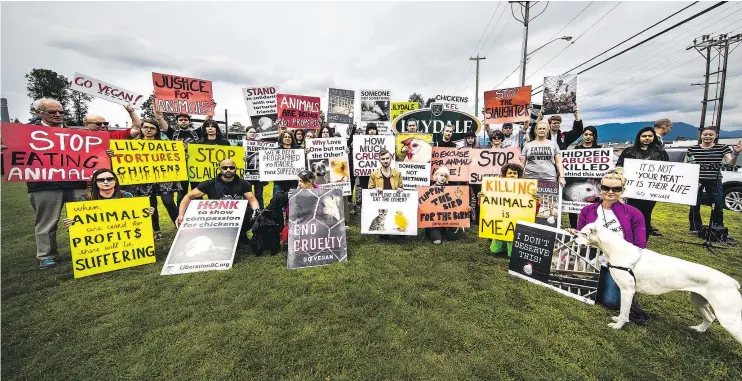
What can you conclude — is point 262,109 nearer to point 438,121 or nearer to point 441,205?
point 438,121

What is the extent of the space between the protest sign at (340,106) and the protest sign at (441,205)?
3816 millimetres

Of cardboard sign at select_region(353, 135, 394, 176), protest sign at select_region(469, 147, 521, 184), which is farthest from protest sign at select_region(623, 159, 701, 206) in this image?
cardboard sign at select_region(353, 135, 394, 176)

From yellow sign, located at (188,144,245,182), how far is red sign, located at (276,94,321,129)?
5.94 ft

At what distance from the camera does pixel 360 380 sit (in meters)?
2.23

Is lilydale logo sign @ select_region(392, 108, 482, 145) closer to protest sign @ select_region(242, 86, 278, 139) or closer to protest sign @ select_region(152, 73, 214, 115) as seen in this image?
protest sign @ select_region(242, 86, 278, 139)

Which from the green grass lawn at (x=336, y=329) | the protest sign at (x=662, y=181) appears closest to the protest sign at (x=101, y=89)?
the green grass lawn at (x=336, y=329)

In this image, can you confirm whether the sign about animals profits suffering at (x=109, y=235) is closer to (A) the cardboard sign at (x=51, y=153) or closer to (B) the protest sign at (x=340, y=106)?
(A) the cardboard sign at (x=51, y=153)

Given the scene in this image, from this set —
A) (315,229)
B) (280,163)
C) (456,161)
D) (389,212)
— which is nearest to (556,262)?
(389,212)

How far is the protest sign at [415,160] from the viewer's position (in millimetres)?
6090

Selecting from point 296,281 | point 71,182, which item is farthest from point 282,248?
point 71,182

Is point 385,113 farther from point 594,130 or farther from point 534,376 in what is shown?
point 534,376

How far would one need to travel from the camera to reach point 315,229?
4605 mm

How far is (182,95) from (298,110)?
2505 millimetres

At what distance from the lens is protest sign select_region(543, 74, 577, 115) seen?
18.4ft
